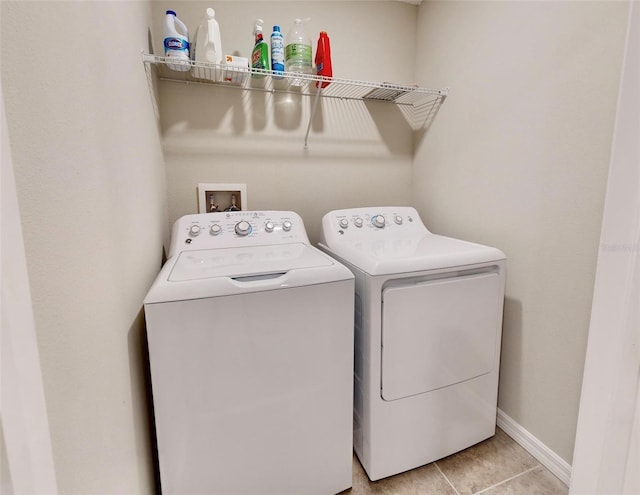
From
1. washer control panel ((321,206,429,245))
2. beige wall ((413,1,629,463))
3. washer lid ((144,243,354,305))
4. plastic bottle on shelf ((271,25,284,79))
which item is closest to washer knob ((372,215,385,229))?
washer control panel ((321,206,429,245))

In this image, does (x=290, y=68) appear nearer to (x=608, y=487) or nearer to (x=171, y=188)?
(x=171, y=188)

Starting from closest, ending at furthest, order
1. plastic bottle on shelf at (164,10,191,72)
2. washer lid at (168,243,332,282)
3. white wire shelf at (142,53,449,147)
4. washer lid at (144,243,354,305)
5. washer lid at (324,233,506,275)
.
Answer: washer lid at (144,243,354,305) → washer lid at (168,243,332,282) → washer lid at (324,233,506,275) → plastic bottle on shelf at (164,10,191,72) → white wire shelf at (142,53,449,147)

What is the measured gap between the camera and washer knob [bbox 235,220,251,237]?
1.49m

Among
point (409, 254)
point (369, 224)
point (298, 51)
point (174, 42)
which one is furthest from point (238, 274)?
point (298, 51)

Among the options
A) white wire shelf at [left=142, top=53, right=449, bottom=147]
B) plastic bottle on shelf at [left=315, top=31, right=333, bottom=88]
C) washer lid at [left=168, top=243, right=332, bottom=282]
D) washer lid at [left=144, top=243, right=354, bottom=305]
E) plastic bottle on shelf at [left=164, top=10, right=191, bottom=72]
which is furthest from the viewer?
plastic bottle on shelf at [left=315, top=31, right=333, bottom=88]

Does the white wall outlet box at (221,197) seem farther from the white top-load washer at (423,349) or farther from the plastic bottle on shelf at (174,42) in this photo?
the white top-load washer at (423,349)

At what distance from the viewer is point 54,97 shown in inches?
19.7

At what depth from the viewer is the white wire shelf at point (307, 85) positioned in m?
1.47

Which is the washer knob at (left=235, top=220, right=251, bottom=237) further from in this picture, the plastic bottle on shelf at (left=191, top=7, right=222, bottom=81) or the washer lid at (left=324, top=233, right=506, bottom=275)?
the plastic bottle on shelf at (left=191, top=7, right=222, bottom=81)

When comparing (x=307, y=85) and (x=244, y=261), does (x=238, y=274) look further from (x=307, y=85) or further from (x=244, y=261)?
(x=307, y=85)

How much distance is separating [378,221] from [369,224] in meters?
0.06

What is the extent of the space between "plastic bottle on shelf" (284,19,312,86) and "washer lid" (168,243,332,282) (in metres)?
0.90

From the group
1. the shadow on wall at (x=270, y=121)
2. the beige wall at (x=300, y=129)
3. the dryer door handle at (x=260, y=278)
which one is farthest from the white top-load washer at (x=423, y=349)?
the shadow on wall at (x=270, y=121)

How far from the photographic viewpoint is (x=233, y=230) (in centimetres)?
149
